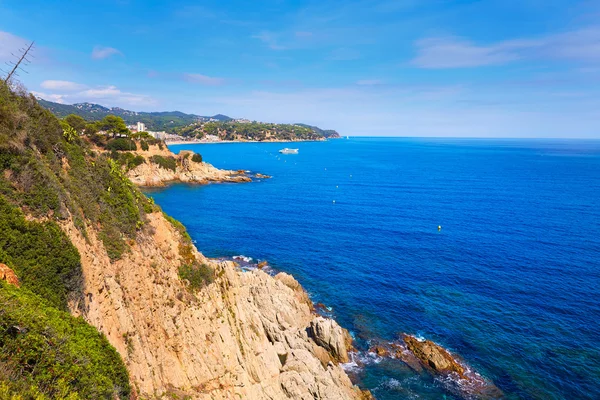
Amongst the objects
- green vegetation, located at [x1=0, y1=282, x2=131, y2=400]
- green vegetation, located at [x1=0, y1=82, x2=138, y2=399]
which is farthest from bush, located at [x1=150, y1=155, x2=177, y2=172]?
green vegetation, located at [x1=0, y1=282, x2=131, y2=400]

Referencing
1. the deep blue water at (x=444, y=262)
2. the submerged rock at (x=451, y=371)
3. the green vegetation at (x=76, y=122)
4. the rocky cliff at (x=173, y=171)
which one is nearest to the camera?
the submerged rock at (x=451, y=371)

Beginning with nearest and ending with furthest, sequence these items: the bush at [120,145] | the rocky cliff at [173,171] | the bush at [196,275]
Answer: the bush at [196,275]
the bush at [120,145]
the rocky cliff at [173,171]

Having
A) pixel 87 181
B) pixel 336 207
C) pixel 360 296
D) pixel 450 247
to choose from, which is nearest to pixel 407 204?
pixel 336 207

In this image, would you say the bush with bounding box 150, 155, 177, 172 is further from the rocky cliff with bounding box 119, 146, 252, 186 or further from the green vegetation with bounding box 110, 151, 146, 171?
the green vegetation with bounding box 110, 151, 146, 171

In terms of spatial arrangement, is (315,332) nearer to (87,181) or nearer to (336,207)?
(87,181)

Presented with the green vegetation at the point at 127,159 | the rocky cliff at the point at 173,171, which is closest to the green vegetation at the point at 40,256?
the green vegetation at the point at 127,159

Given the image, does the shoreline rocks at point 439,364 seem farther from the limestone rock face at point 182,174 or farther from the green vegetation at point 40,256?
the limestone rock face at point 182,174
